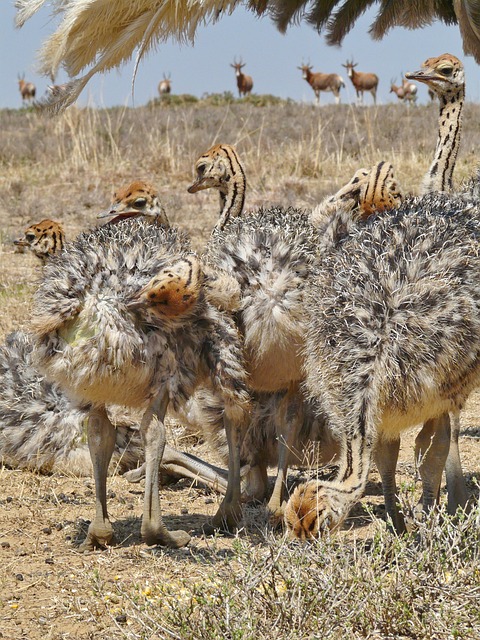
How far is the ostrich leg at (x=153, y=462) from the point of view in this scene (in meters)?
5.01

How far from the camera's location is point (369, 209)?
605 cm

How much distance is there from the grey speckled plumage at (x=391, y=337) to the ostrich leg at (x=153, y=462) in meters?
0.77

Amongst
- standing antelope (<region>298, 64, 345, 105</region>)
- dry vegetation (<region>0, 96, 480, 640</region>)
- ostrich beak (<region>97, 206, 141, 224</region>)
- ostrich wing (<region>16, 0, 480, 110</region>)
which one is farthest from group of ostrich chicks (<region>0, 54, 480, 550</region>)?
standing antelope (<region>298, 64, 345, 105</region>)

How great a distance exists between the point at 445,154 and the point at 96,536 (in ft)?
10.9

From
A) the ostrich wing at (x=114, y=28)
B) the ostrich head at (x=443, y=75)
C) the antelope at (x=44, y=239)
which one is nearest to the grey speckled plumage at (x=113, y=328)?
the antelope at (x=44, y=239)

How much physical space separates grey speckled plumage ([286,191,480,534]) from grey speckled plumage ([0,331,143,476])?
2347 mm

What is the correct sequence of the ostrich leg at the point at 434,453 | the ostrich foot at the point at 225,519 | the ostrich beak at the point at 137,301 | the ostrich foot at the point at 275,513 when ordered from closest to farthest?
the ostrich beak at the point at 137,301 → the ostrich leg at the point at 434,453 → the ostrich foot at the point at 225,519 → the ostrich foot at the point at 275,513

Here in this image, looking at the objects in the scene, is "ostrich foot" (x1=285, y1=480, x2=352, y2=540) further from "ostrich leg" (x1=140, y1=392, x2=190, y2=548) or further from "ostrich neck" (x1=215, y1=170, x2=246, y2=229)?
"ostrich neck" (x1=215, y1=170, x2=246, y2=229)

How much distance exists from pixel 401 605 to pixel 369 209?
289 cm

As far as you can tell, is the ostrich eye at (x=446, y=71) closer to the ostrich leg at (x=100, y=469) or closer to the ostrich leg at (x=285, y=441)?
the ostrich leg at (x=285, y=441)

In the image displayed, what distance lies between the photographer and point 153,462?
5047 millimetres

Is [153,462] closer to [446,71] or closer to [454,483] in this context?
[454,483]

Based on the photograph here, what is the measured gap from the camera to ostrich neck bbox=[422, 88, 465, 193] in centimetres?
671

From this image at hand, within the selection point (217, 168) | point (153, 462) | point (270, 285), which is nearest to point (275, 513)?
point (153, 462)
